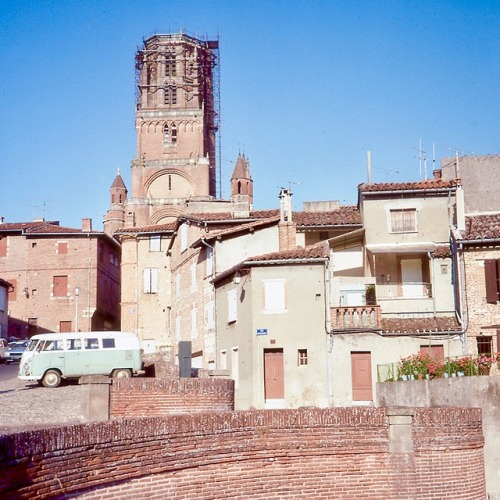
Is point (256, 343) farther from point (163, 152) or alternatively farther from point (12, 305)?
point (163, 152)

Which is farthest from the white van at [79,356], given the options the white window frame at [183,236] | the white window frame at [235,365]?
the white window frame at [183,236]

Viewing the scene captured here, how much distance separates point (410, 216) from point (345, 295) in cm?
471

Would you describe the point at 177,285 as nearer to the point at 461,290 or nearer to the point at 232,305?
the point at 232,305

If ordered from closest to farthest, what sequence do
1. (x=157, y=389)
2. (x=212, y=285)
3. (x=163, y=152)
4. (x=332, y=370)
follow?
(x=157, y=389)
(x=332, y=370)
(x=212, y=285)
(x=163, y=152)

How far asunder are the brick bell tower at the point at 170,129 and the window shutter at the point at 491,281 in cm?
4906

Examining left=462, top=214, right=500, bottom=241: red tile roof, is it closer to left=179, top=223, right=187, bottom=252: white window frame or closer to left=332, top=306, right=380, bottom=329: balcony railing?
left=332, top=306, right=380, bottom=329: balcony railing

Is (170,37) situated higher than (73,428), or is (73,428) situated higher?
(170,37)

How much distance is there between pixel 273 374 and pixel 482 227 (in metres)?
10.6

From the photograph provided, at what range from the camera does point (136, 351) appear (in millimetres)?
29641

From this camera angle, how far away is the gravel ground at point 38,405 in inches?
826

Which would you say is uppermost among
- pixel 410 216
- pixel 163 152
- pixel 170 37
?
pixel 170 37

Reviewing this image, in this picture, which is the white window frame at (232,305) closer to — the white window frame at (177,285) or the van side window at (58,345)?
the van side window at (58,345)

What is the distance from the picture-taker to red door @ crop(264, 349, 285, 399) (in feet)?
111

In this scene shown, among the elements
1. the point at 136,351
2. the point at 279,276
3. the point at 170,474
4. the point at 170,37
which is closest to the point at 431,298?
the point at 279,276
